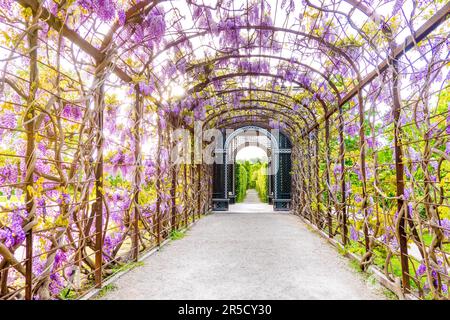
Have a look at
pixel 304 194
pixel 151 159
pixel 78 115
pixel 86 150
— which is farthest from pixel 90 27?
pixel 304 194

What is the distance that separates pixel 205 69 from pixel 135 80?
1979 mm

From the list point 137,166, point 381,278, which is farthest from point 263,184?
point 381,278

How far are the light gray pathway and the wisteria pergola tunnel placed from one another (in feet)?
1.07

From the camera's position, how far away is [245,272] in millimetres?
3377

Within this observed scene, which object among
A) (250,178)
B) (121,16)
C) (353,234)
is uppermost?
(121,16)

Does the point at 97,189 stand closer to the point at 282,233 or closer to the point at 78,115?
the point at 78,115

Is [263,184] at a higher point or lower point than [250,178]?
lower

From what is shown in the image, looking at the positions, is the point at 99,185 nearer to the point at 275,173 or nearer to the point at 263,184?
the point at 275,173

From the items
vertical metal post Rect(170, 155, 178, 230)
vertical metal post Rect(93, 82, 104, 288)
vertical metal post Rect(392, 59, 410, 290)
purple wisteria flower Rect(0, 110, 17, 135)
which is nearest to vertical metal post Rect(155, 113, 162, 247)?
vertical metal post Rect(170, 155, 178, 230)

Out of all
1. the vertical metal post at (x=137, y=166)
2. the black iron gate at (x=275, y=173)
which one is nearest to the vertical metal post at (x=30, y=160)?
the vertical metal post at (x=137, y=166)

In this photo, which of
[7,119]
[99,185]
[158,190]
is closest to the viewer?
[7,119]

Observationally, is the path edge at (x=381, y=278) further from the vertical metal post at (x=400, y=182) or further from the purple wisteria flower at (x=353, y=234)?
the purple wisteria flower at (x=353, y=234)

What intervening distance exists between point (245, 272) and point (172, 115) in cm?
324

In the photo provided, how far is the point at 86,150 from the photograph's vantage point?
8.74 feet
